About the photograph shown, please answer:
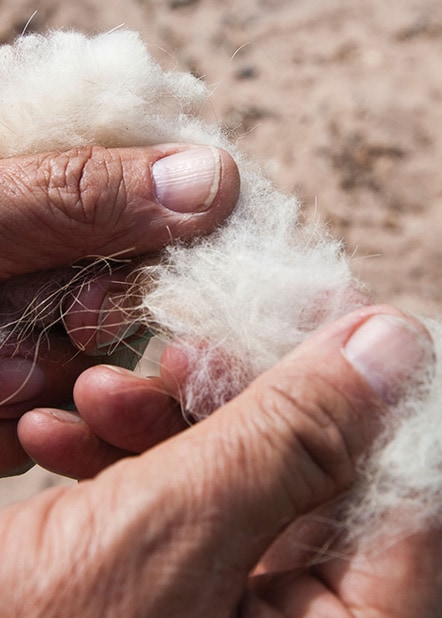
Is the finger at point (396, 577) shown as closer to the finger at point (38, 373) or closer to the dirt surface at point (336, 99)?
the finger at point (38, 373)

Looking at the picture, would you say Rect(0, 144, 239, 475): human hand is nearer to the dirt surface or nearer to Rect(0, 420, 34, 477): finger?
Rect(0, 420, 34, 477): finger

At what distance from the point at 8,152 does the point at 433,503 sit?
2.98ft

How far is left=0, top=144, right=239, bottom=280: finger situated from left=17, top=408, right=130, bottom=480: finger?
0.98 ft

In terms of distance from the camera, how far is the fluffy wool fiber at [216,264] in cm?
86

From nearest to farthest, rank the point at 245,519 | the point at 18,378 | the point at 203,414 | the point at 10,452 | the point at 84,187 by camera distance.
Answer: the point at 245,519 < the point at 203,414 < the point at 84,187 < the point at 18,378 < the point at 10,452

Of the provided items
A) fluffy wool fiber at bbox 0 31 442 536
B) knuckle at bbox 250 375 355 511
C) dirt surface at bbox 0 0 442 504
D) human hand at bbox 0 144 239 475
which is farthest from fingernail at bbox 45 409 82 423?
dirt surface at bbox 0 0 442 504

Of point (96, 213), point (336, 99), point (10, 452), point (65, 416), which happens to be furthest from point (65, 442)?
point (336, 99)

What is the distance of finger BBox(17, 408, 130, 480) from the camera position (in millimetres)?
1203

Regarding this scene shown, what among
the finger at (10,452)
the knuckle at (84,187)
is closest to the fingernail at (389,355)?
the knuckle at (84,187)

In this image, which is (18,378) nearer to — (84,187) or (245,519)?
(84,187)

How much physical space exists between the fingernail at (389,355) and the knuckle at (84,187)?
492 millimetres

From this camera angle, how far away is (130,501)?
757 millimetres

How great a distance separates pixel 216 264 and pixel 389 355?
336mm

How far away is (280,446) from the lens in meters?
0.79
